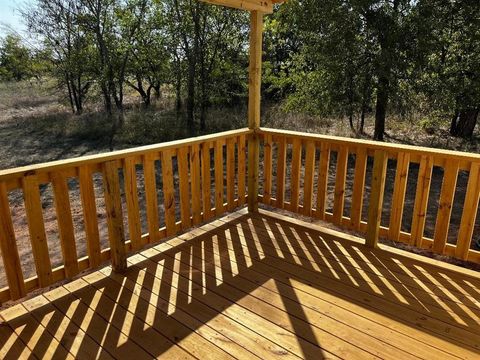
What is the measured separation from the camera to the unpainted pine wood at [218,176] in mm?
3338

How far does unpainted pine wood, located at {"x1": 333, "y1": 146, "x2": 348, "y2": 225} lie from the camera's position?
3107mm

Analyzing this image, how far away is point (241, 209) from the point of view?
399 cm

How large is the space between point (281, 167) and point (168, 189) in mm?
1181

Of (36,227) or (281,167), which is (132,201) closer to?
(36,227)

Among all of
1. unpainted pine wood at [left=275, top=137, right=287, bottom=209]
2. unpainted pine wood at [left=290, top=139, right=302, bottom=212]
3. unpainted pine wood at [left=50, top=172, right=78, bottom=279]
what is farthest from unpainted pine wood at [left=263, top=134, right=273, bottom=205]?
unpainted pine wood at [left=50, top=172, right=78, bottom=279]

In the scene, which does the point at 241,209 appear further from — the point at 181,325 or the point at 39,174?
the point at 39,174

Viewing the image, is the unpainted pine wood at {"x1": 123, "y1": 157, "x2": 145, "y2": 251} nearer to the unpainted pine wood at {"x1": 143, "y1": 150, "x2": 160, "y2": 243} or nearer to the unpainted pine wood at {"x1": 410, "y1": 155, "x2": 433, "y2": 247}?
the unpainted pine wood at {"x1": 143, "y1": 150, "x2": 160, "y2": 243}

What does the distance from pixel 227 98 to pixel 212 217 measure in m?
7.07

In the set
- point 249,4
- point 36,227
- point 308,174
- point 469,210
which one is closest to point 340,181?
point 308,174

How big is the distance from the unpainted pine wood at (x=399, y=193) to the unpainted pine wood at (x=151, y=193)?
1887mm

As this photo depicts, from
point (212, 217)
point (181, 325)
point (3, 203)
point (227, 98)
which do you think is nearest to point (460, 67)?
point (227, 98)

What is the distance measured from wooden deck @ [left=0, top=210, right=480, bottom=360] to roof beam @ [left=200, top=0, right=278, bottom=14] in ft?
6.83

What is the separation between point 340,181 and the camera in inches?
126

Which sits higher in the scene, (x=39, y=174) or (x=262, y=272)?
(x=39, y=174)
